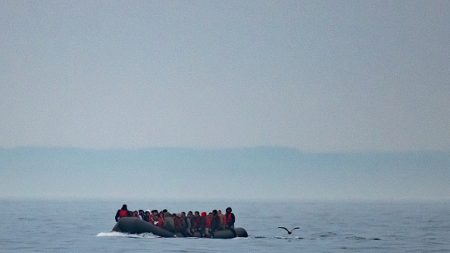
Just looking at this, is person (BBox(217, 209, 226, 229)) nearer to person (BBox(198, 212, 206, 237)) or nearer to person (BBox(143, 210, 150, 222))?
person (BBox(198, 212, 206, 237))

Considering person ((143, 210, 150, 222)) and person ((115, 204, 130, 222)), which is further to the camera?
person ((143, 210, 150, 222))

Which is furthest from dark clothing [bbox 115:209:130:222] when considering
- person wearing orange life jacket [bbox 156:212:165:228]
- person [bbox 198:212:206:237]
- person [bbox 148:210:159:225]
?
person [bbox 198:212:206:237]

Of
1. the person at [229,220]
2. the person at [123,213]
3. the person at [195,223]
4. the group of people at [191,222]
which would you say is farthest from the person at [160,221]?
the person at [229,220]

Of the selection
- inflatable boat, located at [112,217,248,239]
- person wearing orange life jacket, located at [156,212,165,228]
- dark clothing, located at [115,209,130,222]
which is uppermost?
dark clothing, located at [115,209,130,222]

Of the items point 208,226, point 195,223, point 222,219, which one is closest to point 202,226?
point 208,226

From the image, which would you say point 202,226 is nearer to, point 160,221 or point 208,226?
point 208,226

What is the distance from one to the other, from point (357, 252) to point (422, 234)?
21.7 metres

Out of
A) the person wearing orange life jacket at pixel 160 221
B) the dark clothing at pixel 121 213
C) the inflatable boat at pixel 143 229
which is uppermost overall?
the dark clothing at pixel 121 213

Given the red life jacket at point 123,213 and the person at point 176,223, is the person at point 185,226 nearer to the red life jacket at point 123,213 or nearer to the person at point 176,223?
the person at point 176,223

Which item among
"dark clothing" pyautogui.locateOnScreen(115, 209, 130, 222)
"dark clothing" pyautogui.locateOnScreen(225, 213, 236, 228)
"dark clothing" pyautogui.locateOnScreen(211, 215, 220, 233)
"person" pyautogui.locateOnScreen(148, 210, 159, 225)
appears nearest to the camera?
"dark clothing" pyautogui.locateOnScreen(115, 209, 130, 222)

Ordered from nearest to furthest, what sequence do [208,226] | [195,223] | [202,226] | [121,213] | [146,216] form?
[121,213]
[146,216]
[208,226]
[202,226]
[195,223]

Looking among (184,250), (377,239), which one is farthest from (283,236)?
(184,250)

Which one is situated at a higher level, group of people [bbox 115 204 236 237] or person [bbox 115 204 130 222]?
person [bbox 115 204 130 222]

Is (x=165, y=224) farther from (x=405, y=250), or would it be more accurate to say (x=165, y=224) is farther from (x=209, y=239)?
(x=405, y=250)
